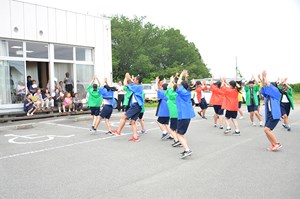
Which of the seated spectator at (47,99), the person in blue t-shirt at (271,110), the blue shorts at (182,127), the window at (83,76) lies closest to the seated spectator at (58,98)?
the seated spectator at (47,99)

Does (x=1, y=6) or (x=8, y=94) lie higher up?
(x=1, y=6)

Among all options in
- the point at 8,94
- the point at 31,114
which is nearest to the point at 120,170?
the point at 31,114

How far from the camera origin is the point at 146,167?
5910 mm

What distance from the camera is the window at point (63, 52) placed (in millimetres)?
16672

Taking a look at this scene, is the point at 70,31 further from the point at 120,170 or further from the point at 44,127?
the point at 120,170

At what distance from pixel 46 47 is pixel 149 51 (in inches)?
1337

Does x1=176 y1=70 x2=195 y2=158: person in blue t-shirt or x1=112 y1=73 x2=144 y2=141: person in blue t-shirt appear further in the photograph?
x1=112 y1=73 x2=144 y2=141: person in blue t-shirt

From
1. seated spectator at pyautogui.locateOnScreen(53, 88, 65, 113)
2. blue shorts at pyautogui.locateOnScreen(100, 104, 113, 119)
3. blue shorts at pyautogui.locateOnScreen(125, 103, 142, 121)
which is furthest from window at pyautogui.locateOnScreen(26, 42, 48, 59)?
blue shorts at pyautogui.locateOnScreen(125, 103, 142, 121)

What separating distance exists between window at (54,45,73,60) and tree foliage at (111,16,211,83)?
23678mm

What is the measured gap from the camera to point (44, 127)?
1204 centimetres

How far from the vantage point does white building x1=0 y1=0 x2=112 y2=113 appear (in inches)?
577

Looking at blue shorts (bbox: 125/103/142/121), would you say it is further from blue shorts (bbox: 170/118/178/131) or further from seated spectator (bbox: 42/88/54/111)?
Result: seated spectator (bbox: 42/88/54/111)

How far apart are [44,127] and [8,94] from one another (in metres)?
4.17

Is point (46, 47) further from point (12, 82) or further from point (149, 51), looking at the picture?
point (149, 51)
